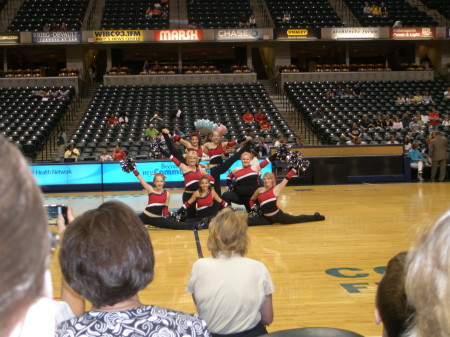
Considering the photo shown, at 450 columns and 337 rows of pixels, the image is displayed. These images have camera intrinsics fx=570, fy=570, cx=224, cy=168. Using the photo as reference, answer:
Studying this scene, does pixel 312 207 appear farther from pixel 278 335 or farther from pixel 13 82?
pixel 13 82

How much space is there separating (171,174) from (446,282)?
1454cm

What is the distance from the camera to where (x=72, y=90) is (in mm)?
23141

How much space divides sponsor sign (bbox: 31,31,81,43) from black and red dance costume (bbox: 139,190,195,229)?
1748cm

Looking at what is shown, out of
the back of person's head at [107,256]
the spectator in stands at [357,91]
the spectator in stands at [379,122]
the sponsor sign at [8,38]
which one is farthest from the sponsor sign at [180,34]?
the back of person's head at [107,256]

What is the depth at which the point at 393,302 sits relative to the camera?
1412 millimetres

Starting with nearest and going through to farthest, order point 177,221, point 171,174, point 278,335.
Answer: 1. point 278,335
2. point 177,221
3. point 171,174

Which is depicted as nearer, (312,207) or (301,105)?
(312,207)

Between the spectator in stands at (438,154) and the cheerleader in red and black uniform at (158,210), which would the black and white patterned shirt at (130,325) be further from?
the spectator in stands at (438,154)

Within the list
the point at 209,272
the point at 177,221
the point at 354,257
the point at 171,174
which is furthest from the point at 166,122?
the point at 209,272

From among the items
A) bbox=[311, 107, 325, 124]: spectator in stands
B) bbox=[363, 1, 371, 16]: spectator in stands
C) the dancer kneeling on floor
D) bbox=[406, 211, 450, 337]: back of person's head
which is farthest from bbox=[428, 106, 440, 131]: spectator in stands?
bbox=[406, 211, 450, 337]: back of person's head

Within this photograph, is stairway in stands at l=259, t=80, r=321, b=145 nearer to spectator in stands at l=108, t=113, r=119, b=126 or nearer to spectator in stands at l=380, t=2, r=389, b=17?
spectator in stands at l=380, t=2, r=389, b=17

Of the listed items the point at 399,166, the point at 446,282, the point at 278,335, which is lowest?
the point at 399,166

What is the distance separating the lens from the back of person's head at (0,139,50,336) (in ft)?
2.12

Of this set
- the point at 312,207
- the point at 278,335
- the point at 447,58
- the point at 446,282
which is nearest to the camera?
the point at 446,282
